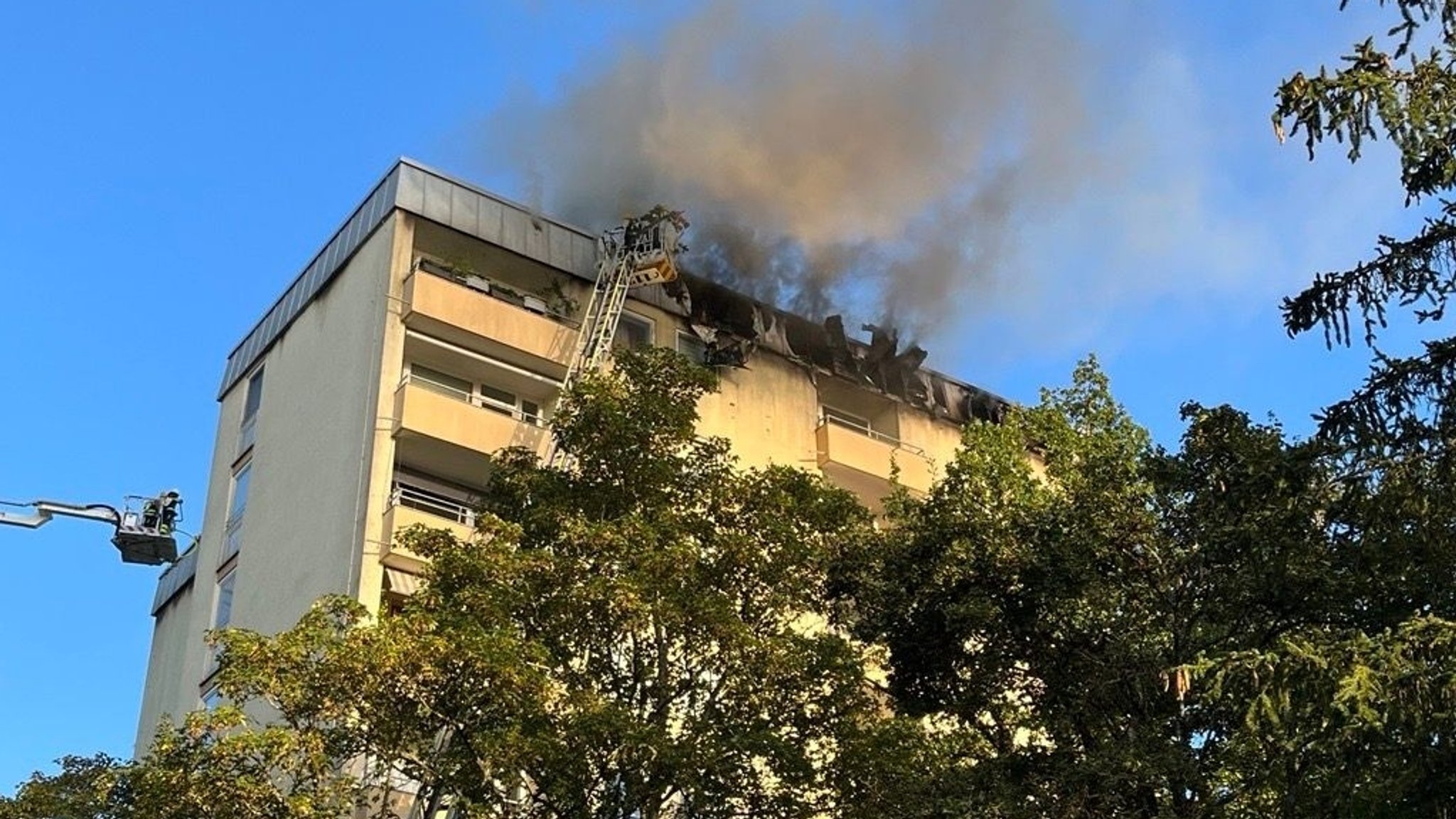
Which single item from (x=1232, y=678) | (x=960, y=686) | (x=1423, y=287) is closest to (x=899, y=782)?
(x=960, y=686)

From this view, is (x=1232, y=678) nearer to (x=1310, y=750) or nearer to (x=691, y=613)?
(x=1310, y=750)

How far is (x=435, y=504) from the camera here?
29688mm

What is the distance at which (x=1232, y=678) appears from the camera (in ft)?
42.1

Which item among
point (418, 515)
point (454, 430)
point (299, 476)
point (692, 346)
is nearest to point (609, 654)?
point (418, 515)

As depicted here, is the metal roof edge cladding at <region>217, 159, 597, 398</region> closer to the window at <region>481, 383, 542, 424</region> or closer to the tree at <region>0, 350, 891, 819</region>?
the window at <region>481, 383, 542, 424</region>

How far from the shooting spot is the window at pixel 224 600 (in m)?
32.3

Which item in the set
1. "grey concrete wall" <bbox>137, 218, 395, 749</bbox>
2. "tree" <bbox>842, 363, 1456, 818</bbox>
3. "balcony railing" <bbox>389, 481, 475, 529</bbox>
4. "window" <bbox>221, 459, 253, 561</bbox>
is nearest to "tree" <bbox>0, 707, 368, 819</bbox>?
"tree" <bbox>842, 363, 1456, 818</bbox>

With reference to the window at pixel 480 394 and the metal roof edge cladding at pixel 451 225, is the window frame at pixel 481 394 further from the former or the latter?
the metal roof edge cladding at pixel 451 225

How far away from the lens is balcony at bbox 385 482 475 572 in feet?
90.8

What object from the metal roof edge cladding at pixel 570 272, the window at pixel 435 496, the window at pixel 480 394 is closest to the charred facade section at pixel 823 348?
the metal roof edge cladding at pixel 570 272

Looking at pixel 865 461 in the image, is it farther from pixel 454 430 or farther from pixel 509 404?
pixel 454 430

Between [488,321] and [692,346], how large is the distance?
4834 mm

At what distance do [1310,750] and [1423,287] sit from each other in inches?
155

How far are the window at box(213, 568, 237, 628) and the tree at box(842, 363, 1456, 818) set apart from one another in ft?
50.7
